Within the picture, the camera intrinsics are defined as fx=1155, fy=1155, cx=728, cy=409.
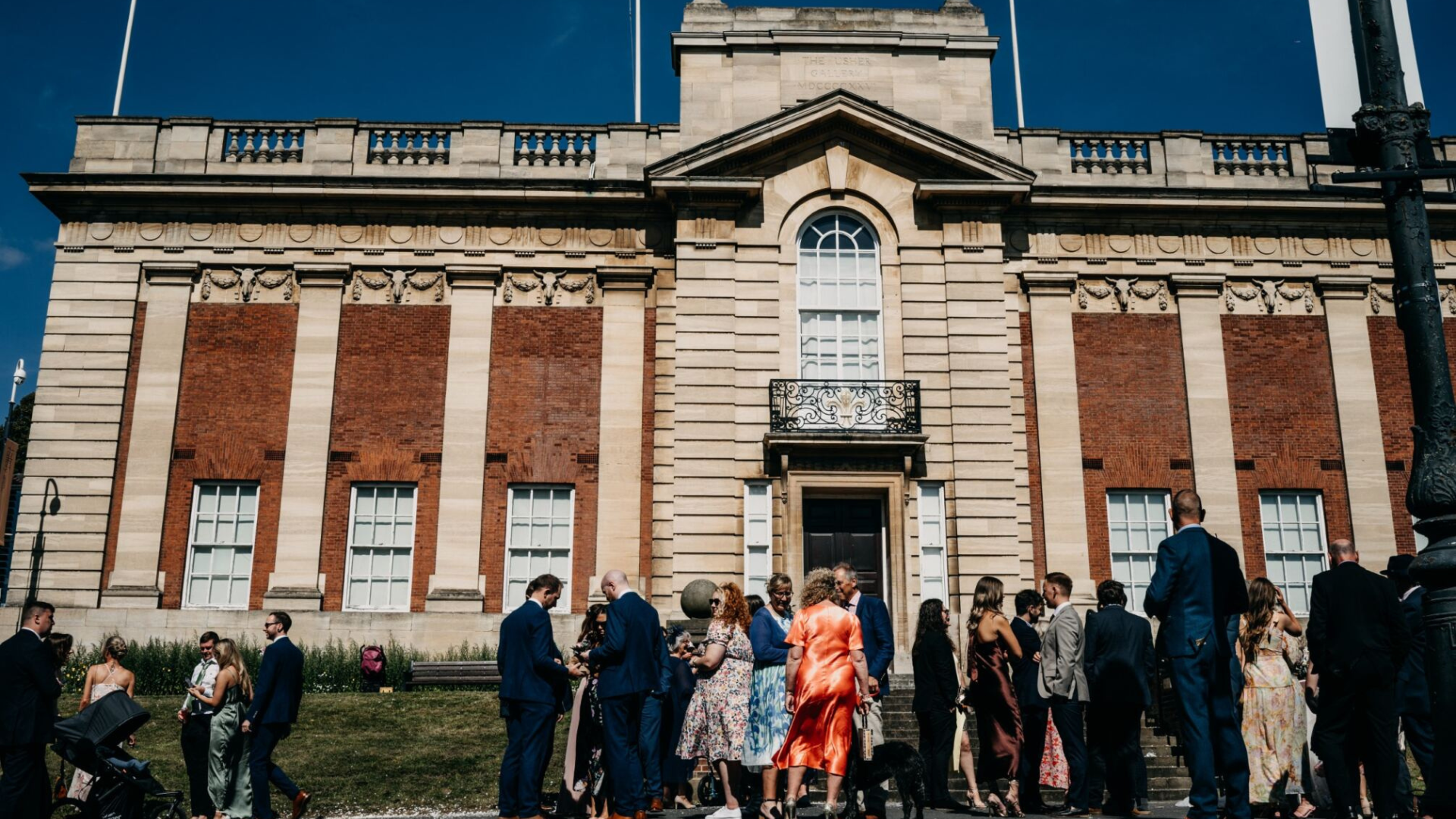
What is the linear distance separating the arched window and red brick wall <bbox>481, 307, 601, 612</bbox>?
383 cm

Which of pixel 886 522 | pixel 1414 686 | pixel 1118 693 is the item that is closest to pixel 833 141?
pixel 886 522

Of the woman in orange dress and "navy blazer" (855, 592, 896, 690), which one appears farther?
"navy blazer" (855, 592, 896, 690)

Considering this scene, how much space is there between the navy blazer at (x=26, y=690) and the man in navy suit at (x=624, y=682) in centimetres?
428

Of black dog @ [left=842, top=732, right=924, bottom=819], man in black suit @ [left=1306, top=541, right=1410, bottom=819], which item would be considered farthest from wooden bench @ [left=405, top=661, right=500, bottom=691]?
man in black suit @ [left=1306, top=541, right=1410, bottom=819]

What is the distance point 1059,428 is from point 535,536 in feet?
31.1

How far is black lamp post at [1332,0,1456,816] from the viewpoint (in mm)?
5066

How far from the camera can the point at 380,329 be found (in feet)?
68.6

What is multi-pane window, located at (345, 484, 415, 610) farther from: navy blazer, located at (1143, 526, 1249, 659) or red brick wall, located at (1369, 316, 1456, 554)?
red brick wall, located at (1369, 316, 1456, 554)

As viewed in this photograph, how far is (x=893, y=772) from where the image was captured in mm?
9141

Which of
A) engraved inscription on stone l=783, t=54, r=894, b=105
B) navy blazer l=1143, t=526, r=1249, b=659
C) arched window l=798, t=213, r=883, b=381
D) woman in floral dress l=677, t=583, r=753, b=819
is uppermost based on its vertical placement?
engraved inscription on stone l=783, t=54, r=894, b=105

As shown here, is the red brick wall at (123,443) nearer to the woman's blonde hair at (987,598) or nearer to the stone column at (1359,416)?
the woman's blonde hair at (987,598)

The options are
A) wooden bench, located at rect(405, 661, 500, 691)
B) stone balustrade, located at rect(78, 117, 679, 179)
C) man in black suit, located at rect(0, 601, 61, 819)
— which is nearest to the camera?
man in black suit, located at rect(0, 601, 61, 819)

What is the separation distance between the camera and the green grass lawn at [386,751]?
11.5 meters

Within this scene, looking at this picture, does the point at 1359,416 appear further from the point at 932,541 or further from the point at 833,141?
the point at 833,141
